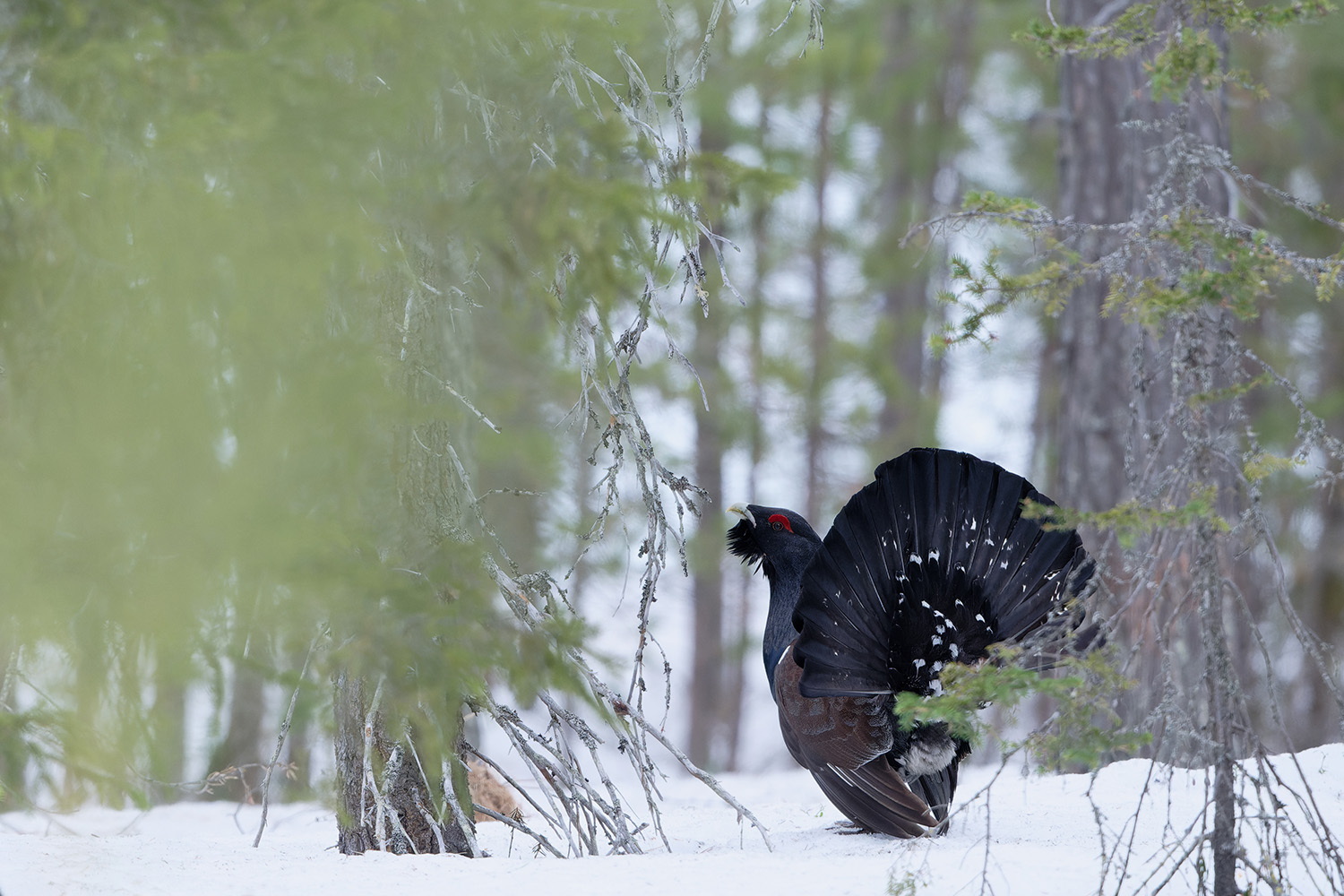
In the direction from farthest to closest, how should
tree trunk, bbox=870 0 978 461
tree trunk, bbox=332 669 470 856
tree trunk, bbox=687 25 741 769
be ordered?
tree trunk, bbox=870 0 978 461, tree trunk, bbox=687 25 741 769, tree trunk, bbox=332 669 470 856

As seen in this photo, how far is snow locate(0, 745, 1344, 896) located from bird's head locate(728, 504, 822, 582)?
4.09ft

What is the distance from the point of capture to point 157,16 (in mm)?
2801

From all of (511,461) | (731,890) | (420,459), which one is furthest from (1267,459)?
(511,461)

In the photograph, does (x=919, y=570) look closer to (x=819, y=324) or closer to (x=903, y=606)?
(x=903, y=606)

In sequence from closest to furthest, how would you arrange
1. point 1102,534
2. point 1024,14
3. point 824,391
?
point 1102,534 → point 1024,14 → point 824,391

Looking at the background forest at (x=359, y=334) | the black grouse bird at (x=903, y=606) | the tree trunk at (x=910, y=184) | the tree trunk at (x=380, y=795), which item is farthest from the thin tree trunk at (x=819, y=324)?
the tree trunk at (x=380, y=795)

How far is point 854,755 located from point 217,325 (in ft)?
10.4

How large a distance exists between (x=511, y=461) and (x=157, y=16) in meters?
11.6

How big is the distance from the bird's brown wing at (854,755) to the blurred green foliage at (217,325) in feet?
7.01

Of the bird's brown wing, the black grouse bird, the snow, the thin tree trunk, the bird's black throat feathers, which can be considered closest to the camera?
the snow

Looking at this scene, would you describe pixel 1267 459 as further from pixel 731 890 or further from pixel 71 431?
pixel 71 431

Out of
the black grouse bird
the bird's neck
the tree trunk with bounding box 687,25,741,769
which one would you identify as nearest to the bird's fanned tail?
the black grouse bird

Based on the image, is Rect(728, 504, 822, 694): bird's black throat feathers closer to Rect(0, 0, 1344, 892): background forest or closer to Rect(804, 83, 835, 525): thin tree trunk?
Rect(0, 0, 1344, 892): background forest

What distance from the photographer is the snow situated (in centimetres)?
351
